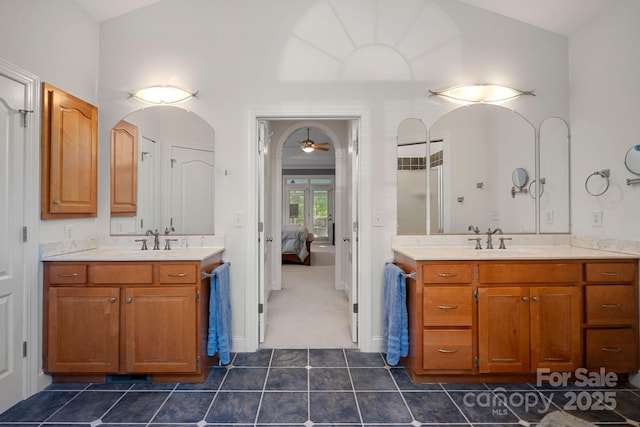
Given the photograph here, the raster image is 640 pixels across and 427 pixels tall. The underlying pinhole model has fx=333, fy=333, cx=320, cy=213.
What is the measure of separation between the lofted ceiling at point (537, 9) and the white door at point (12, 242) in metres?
1.05

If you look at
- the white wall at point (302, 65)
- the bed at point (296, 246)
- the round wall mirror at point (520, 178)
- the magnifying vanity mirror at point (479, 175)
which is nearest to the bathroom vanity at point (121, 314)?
the white wall at point (302, 65)

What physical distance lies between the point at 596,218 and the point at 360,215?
1.83 meters

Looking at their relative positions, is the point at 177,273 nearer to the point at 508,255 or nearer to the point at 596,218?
the point at 508,255

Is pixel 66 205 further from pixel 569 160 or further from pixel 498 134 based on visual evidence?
pixel 569 160

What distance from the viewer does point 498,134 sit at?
2.90m

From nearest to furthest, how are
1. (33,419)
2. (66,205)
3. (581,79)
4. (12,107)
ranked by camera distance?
1. (33,419)
2. (12,107)
3. (66,205)
4. (581,79)

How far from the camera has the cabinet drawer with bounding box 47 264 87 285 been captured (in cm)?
Answer: 225

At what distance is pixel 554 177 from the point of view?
2.88 metres

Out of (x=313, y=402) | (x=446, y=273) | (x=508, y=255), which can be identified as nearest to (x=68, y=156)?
(x=313, y=402)

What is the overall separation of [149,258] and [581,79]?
363cm

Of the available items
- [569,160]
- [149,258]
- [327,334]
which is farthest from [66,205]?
[569,160]

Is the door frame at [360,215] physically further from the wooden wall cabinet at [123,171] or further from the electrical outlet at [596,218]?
the electrical outlet at [596,218]

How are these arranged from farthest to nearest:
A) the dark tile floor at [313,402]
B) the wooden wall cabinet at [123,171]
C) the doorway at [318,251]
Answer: the doorway at [318,251] → the wooden wall cabinet at [123,171] → the dark tile floor at [313,402]

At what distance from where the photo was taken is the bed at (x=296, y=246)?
689 cm
